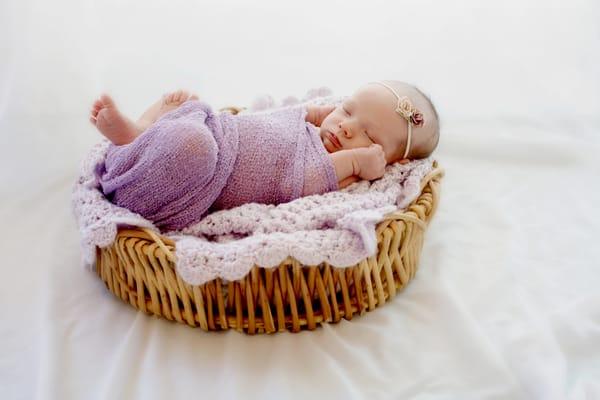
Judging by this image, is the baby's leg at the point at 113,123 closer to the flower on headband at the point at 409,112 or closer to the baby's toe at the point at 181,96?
the baby's toe at the point at 181,96

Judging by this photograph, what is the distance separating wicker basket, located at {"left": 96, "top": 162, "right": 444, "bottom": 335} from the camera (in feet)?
3.69

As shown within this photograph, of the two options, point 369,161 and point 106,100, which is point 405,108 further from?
point 106,100

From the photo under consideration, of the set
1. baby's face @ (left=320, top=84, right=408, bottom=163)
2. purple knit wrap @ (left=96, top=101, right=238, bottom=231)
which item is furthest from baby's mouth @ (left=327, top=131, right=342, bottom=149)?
purple knit wrap @ (left=96, top=101, right=238, bottom=231)

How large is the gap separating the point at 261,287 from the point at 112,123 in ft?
1.52

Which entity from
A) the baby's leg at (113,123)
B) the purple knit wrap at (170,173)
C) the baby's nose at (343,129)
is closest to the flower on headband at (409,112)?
the baby's nose at (343,129)

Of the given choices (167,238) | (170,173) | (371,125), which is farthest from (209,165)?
(371,125)

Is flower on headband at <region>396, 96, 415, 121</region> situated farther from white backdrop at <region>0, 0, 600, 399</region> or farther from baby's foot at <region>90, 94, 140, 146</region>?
baby's foot at <region>90, 94, 140, 146</region>

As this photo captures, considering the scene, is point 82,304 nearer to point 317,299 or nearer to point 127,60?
point 317,299

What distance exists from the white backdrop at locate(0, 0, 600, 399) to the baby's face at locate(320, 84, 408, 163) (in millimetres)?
243

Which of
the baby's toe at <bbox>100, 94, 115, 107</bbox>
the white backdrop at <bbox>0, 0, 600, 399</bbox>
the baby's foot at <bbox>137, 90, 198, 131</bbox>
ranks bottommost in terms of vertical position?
the white backdrop at <bbox>0, 0, 600, 399</bbox>

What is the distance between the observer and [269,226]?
1.21m

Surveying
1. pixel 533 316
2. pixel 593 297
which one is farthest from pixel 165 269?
pixel 593 297

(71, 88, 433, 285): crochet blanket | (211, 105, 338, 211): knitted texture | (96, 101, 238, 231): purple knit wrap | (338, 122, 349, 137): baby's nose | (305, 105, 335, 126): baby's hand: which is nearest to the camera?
(71, 88, 433, 285): crochet blanket

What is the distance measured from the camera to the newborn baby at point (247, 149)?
123cm
